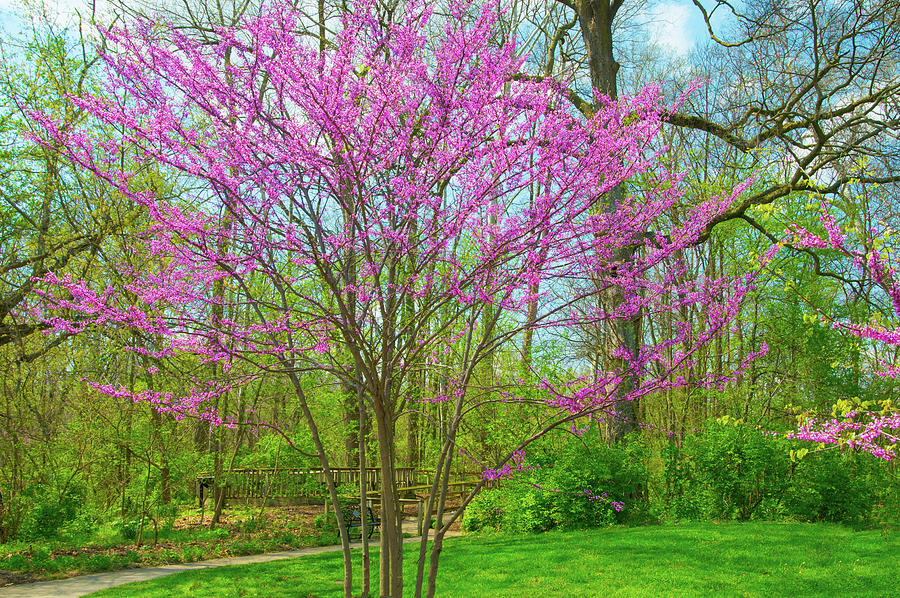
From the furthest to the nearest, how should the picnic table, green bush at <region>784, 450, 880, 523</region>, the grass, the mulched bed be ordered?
the picnic table, green bush at <region>784, 450, 880, 523</region>, the grass, the mulched bed

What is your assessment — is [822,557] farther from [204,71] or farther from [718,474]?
[204,71]

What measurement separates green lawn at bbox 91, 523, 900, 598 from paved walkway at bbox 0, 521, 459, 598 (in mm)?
363

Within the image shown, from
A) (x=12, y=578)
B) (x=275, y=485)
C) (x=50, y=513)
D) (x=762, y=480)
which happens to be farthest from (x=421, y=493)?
(x=12, y=578)

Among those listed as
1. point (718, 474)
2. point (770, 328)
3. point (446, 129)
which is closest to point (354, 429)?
point (718, 474)

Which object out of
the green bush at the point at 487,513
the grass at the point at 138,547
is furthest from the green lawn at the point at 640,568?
the green bush at the point at 487,513

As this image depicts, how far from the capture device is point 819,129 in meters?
8.32

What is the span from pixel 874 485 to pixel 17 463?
450 inches

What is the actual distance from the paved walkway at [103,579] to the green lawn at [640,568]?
14.3 inches

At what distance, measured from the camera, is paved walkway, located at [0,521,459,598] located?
591 cm

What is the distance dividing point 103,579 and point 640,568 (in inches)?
224

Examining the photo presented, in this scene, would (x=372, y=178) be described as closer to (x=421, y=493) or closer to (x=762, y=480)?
(x=762, y=480)

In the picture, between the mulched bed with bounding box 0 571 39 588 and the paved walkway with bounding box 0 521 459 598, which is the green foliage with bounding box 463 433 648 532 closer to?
the paved walkway with bounding box 0 521 459 598

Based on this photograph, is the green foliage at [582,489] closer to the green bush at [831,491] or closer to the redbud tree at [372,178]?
the green bush at [831,491]

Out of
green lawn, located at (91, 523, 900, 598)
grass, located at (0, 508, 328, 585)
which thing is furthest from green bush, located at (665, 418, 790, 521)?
grass, located at (0, 508, 328, 585)
